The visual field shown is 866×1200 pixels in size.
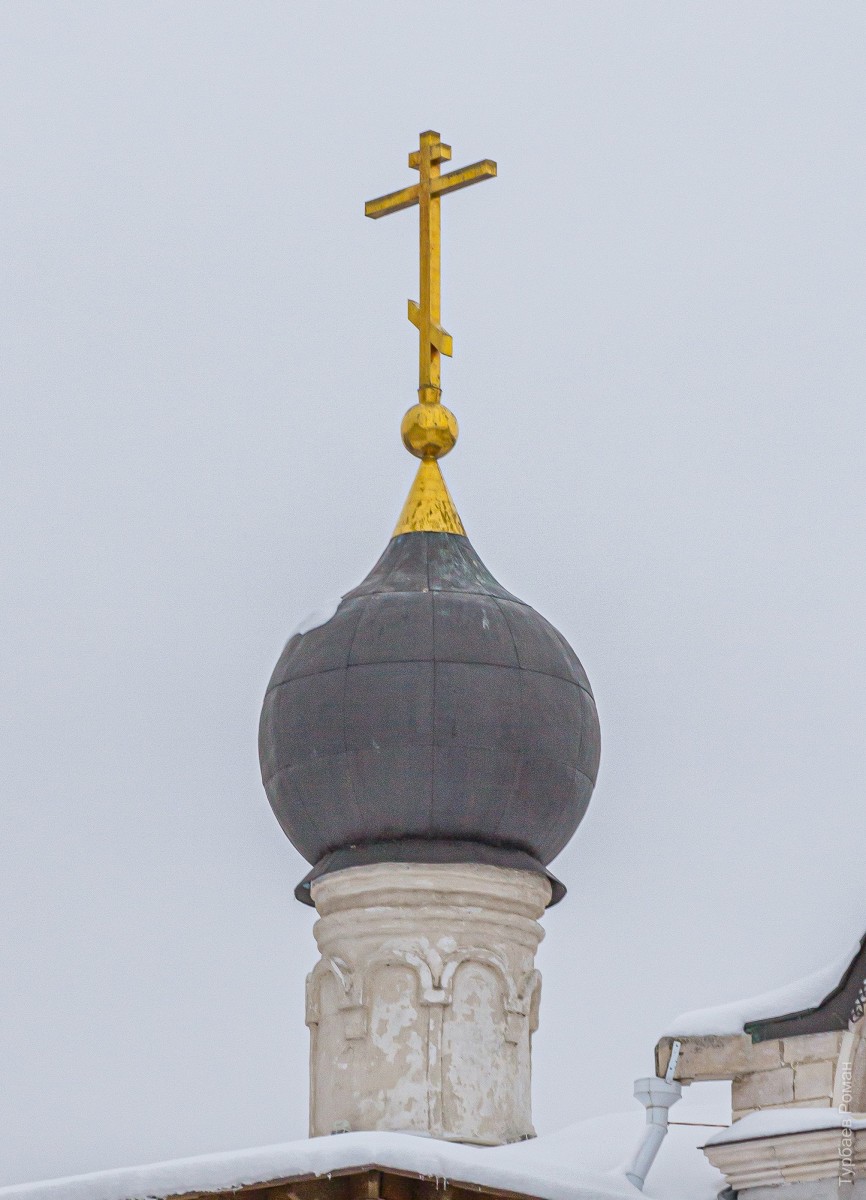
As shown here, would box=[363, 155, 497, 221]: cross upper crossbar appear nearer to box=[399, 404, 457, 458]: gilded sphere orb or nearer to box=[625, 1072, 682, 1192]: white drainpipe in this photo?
box=[399, 404, 457, 458]: gilded sphere orb

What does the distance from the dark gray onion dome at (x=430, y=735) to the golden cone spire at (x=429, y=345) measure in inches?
25.0

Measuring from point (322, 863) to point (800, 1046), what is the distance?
11.6 feet

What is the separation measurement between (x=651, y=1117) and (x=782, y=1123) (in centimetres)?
92

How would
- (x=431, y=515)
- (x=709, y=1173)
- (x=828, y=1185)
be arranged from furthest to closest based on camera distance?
(x=431, y=515) → (x=709, y=1173) → (x=828, y=1185)

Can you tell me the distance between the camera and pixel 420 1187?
13.5 meters

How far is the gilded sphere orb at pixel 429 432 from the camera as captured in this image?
56.6 feet

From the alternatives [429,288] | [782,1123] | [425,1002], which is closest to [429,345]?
[429,288]

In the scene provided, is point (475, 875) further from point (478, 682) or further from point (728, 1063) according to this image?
point (728, 1063)

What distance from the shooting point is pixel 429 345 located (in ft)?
57.3

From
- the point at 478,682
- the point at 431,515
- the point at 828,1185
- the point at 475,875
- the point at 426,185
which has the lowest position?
the point at 828,1185

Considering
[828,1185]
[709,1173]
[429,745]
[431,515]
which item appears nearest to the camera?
[828,1185]

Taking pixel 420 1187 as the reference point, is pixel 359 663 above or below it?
above

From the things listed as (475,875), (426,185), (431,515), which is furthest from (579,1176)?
(426,185)

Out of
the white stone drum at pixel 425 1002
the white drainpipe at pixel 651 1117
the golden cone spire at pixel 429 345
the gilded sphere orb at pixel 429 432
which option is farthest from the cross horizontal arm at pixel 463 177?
the white drainpipe at pixel 651 1117
